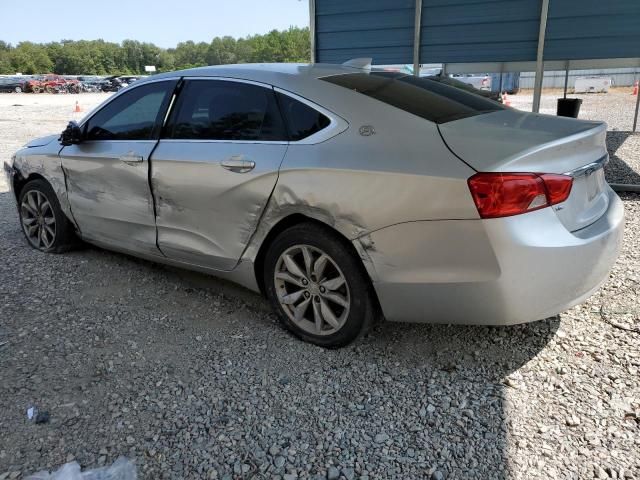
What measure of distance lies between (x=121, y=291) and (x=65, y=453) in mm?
1810

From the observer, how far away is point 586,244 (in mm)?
2598

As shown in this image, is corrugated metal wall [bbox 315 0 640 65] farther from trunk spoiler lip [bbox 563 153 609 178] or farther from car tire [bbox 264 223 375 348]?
car tire [bbox 264 223 375 348]

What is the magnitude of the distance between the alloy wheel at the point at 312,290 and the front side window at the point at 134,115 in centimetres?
146

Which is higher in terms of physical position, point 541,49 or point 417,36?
point 417,36

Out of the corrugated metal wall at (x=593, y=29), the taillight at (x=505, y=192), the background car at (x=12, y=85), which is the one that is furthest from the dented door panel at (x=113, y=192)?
the background car at (x=12, y=85)

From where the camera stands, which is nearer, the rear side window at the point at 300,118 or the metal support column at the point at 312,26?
the rear side window at the point at 300,118

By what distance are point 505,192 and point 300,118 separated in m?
1.26

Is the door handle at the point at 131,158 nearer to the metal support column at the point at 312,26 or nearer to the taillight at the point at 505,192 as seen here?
the taillight at the point at 505,192

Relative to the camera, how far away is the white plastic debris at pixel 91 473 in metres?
2.19

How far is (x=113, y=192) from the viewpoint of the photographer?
3977mm

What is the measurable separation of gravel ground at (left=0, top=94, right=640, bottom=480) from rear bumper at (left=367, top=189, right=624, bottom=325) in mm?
424

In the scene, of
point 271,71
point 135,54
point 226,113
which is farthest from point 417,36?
point 135,54

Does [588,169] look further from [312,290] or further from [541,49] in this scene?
[541,49]

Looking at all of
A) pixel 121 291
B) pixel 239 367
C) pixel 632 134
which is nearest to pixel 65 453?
pixel 239 367
